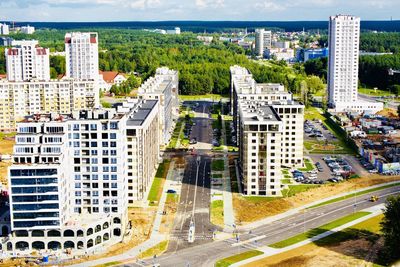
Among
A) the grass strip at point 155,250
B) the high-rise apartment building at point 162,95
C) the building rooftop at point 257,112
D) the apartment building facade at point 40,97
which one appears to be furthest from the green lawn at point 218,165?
the apartment building facade at point 40,97

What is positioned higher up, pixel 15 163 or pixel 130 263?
pixel 15 163

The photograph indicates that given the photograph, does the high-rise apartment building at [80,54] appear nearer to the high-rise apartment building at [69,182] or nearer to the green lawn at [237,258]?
the high-rise apartment building at [69,182]

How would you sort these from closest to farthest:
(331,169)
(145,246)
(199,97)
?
(145,246)
(331,169)
(199,97)

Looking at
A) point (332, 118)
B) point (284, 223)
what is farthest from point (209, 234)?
point (332, 118)

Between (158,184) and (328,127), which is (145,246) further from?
(328,127)

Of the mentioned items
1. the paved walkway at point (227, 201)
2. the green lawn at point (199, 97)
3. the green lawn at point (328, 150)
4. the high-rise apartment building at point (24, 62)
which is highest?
the high-rise apartment building at point (24, 62)

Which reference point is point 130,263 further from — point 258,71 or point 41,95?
point 258,71

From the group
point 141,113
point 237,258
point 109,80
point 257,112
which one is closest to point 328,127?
point 257,112
